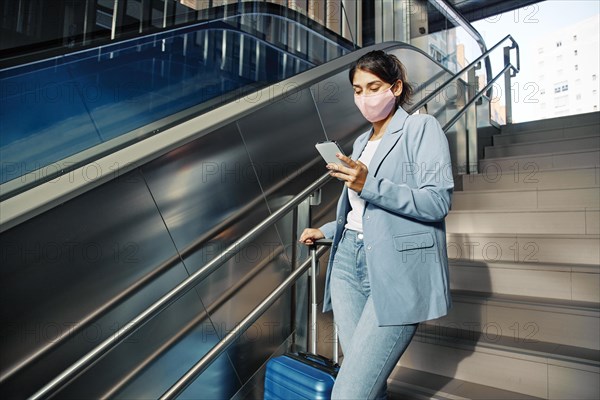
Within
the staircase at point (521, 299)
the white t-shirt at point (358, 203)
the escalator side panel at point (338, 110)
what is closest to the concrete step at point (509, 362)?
the staircase at point (521, 299)

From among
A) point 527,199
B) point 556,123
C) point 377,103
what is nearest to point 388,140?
point 377,103

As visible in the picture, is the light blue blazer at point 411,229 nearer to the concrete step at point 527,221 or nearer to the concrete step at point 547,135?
the concrete step at point 527,221

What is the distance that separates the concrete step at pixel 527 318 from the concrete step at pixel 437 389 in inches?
12.0

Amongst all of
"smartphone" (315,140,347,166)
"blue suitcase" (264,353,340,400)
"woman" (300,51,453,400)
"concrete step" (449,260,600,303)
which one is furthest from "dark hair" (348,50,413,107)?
"concrete step" (449,260,600,303)

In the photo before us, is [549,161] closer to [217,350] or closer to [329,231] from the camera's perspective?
[329,231]

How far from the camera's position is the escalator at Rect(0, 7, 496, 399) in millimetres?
1478

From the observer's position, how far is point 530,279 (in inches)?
93.0

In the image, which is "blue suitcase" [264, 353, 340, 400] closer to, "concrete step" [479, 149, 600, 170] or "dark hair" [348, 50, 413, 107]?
"dark hair" [348, 50, 413, 107]

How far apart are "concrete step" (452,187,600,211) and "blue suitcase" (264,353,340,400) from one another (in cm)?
219

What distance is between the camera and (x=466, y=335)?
2205 mm

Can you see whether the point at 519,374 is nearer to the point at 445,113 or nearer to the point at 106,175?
the point at 106,175

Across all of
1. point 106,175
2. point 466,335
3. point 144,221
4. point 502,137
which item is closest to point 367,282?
point 106,175

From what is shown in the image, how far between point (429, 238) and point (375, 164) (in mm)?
290

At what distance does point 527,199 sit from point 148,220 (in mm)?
2638
